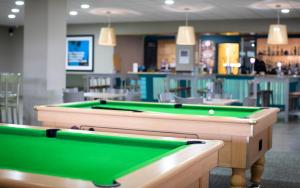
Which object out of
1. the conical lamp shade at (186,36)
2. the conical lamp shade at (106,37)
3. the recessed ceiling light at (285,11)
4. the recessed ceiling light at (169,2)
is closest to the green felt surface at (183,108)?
the recessed ceiling light at (169,2)

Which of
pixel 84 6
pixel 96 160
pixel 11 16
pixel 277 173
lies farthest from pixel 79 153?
pixel 11 16

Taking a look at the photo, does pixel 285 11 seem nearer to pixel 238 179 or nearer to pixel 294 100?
pixel 294 100

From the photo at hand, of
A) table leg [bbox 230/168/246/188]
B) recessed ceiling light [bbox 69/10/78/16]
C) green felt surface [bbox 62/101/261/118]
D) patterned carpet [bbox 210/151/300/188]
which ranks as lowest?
patterned carpet [bbox 210/151/300/188]

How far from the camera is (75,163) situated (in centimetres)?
236

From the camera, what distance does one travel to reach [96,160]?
245cm

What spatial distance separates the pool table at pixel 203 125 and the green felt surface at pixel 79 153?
1232 mm

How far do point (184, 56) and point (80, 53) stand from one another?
404cm

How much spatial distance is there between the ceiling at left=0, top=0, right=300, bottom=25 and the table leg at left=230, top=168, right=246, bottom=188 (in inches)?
295

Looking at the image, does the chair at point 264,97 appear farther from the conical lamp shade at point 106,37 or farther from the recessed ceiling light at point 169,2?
the conical lamp shade at point 106,37

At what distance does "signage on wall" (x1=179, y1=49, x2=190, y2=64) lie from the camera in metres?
16.4

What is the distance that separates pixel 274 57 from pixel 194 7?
541 centimetres

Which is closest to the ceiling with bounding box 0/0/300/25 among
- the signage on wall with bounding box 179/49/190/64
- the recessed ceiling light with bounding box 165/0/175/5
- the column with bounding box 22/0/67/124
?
the recessed ceiling light with bounding box 165/0/175/5

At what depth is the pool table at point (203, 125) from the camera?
4.02 metres

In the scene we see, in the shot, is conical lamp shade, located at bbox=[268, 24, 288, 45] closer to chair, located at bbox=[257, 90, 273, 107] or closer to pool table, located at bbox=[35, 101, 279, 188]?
chair, located at bbox=[257, 90, 273, 107]
